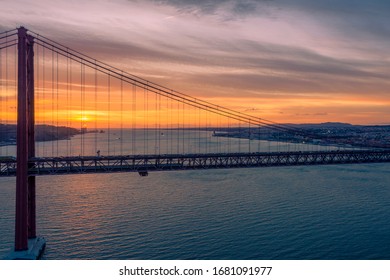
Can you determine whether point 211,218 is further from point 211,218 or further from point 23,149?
point 23,149

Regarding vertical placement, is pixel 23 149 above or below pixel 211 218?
above

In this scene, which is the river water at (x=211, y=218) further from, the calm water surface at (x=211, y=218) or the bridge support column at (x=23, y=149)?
the bridge support column at (x=23, y=149)

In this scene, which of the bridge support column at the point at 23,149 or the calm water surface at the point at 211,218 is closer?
the bridge support column at the point at 23,149

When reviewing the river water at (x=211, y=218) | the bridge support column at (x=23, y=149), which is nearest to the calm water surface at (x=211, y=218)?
the river water at (x=211, y=218)

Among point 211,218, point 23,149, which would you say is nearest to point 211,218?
point 211,218

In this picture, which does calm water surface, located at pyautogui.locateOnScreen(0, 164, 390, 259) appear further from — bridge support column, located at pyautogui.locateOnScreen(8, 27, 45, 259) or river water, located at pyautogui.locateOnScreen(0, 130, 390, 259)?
bridge support column, located at pyautogui.locateOnScreen(8, 27, 45, 259)

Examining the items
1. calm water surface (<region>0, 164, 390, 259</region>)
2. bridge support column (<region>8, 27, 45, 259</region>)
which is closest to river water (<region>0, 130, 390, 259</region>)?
calm water surface (<region>0, 164, 390, 259</region>)
